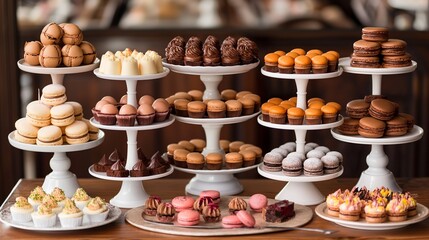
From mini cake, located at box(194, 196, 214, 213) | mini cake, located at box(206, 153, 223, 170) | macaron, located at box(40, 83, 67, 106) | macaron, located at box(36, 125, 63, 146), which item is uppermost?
macaron, located at box(40, 83, 67, 106)

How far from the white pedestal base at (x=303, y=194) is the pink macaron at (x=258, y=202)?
0.50ft

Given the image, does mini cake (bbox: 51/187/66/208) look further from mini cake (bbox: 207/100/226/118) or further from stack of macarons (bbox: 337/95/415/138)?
stack of macarons (bbox: 337/95/415/138)

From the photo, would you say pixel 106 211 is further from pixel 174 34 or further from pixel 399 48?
pixel 174 34

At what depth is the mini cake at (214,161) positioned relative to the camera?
3.03 meters

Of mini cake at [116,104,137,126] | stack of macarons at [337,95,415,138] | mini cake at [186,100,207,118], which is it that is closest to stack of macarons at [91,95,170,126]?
mini cake at [116,104,137,126]

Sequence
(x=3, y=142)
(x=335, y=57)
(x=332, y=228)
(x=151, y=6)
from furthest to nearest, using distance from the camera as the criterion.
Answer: (x=151, y=6) < (x=3, y=142) < (x=335, y=57) < (x=332, y=228)

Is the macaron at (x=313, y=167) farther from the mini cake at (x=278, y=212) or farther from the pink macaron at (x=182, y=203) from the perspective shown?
the pink macaron at (x=182, y=203)

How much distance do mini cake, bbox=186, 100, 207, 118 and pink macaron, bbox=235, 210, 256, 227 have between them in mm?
393

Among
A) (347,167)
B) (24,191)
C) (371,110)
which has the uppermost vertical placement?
(371,110)

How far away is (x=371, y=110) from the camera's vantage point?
294cm

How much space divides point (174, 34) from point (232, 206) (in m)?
1.89

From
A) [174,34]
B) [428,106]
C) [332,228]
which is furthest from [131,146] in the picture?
[428,106]

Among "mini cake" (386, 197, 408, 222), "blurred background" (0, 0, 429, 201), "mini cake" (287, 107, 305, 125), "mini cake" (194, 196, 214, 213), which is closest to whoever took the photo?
"mini cake" (386, 197, 408, 222)

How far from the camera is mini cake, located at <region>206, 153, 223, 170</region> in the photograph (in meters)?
3.03
